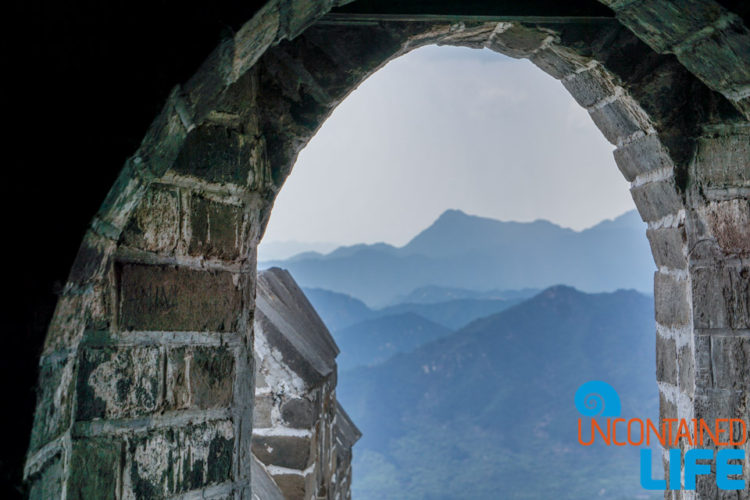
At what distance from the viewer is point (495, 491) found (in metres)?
20.8

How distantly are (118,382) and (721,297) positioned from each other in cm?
155

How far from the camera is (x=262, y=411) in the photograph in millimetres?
2270

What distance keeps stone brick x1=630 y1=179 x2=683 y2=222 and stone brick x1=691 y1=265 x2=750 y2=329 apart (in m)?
0.20

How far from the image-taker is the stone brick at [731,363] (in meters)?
1.66

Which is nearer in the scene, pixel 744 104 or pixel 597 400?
pixel 744 104

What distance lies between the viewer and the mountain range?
136 ft

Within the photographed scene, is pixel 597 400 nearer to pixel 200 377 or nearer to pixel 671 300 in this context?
pixel 671 300

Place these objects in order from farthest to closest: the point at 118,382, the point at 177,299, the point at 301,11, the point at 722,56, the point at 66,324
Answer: the point at 177,299 → the point at 118,382 → the point at 722,56 → the point at 301,11 → the point at 66,324

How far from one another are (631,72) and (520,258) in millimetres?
45703

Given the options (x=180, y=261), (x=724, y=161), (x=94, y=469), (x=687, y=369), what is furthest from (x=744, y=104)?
(x=94, y=469)

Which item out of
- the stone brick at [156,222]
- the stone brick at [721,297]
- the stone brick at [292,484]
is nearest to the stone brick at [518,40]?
the stone brick at [721,297]

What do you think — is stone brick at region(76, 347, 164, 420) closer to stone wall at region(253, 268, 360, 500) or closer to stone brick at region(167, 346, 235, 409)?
stone brick at region(167, 346, 235, 409)

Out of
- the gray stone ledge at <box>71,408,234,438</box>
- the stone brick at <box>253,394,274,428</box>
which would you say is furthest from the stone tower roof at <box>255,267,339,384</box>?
the gray stone ledge at <box>71,408,234,438</box>

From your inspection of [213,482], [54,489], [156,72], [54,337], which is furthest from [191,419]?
[156,72]
